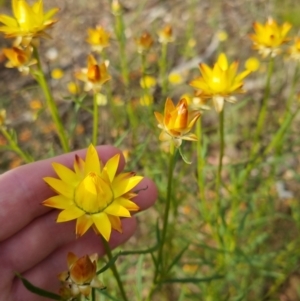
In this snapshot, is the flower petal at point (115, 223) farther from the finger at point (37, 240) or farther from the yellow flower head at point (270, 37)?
the yellow flower head at point (270, 37)

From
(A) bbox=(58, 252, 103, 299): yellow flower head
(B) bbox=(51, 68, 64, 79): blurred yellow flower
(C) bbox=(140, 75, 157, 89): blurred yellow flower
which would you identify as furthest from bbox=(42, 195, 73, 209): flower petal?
(B) bbox=(51, 68, 64, 79): blurred yellow flower

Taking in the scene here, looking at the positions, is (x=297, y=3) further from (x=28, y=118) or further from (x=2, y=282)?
(x=2, y=282)

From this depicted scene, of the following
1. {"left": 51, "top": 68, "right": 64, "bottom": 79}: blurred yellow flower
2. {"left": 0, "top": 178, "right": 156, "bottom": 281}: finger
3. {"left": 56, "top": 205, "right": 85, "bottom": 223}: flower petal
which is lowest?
{"left": 51, "top": 68, "right": 64, "bottom": 79}: blurred yellow flower

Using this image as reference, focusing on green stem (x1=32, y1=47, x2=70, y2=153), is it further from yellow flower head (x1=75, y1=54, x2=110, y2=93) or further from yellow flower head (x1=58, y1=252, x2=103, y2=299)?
yellow flower head (x1=58, y1=252, x2=103, y2=299)

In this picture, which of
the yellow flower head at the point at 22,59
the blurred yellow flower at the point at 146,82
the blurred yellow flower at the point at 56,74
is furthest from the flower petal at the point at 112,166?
the blurred yellow flower at the point at 56,74

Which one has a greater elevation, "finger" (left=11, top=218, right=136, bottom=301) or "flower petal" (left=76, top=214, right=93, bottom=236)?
"flower petal" (left=76, top=214, right=93, bottom=236)

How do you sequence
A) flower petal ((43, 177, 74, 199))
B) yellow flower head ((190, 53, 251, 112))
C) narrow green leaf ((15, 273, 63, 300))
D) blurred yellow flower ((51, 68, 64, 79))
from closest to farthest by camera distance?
1. narrow green leaf ((15, 273, 63, 300))
2. flower petal ((43, 177, 74, 199))
3. yellow flower head ((190, 53, 251, 112))
4. blurred yellow flower ((51, 68, 64, 79))

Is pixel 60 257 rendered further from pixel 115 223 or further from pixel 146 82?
pixel 146 82

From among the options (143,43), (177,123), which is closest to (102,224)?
Result: (177,123)
